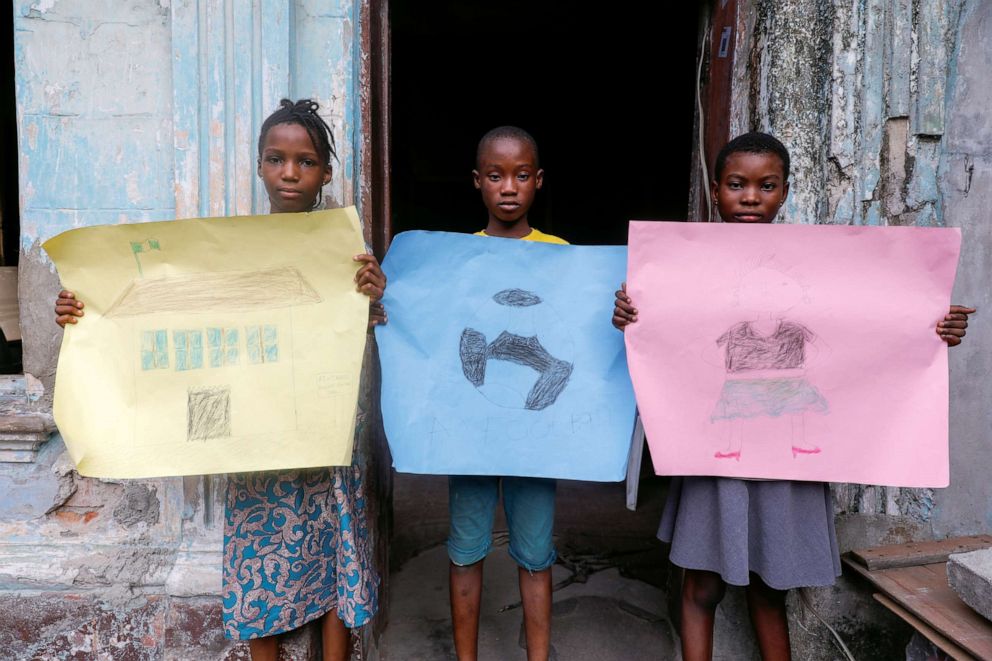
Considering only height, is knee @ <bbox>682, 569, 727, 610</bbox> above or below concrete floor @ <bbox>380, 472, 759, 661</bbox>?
above

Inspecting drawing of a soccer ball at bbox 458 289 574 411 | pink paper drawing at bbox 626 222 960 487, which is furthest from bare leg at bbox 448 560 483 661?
pink paper drawing at bbox 626 222 960 487

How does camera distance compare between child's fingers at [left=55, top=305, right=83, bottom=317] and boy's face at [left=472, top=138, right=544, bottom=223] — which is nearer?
child's fingers at [left=55, top=305, right=83, bottom=317]

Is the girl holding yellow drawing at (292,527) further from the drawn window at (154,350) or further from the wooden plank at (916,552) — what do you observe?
the wooden plank at (916,552)

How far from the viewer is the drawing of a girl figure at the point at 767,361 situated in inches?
63.0

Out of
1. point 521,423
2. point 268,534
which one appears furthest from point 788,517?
point 268,534

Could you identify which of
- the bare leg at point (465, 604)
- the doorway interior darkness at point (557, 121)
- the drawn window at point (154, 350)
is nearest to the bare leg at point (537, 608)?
the bare leg at point (465, 604)

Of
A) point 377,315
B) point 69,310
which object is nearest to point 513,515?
point 377,315

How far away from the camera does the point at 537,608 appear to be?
73.3 inches

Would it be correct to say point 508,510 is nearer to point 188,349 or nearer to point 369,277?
point 369,277

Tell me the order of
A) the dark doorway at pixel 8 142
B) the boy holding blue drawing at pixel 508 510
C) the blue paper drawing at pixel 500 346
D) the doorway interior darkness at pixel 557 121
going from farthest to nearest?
the doorway interior darkness at pixel 557 121
the dark doorway at pixel 8 142
the boy holding blue drawing at pixel 508 510
the blue paper drawing at pixel 500 346

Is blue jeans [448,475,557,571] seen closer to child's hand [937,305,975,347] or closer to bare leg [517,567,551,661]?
bare leg [517,567,551,661]

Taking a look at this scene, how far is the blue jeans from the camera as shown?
1.82 m

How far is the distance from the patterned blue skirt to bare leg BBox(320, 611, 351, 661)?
0.08 metres

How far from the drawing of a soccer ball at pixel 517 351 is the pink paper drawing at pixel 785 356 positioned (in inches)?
8.3
